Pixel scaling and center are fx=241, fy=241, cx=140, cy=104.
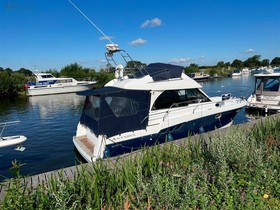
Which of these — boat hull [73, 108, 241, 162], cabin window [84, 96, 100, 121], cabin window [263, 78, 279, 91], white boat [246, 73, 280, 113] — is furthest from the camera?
cabin window [263, 78, 279, 91]

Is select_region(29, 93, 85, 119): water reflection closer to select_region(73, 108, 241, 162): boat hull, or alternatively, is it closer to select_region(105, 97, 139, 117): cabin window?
select_region(73, 108, 241, 162): boat hull

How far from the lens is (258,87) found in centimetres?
1723

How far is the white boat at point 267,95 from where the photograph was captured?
15.6 metres

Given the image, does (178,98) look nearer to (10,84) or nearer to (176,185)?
(176,185)

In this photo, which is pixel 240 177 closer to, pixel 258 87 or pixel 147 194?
pixel 147 194

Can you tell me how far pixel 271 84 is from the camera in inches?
656

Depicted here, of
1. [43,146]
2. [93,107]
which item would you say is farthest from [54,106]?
[93,107]

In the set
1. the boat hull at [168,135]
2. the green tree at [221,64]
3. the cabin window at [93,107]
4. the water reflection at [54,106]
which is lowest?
the water reflection at [54,106]

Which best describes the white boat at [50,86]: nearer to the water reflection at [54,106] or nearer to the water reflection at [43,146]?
the water reflection at [54,106]

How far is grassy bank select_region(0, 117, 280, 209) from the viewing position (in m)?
2.91

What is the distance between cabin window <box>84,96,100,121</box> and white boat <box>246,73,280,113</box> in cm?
1171

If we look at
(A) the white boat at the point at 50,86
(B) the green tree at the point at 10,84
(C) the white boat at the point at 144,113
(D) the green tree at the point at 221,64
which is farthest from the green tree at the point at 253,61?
(C) the white boat at the point at 144,113

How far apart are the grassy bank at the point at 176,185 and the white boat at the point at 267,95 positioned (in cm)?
1293

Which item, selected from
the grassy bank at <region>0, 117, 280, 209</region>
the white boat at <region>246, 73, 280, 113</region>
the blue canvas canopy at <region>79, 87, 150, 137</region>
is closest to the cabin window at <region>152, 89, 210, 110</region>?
the blue canvas canopy at <region>79, 87, 150, 137</region>
